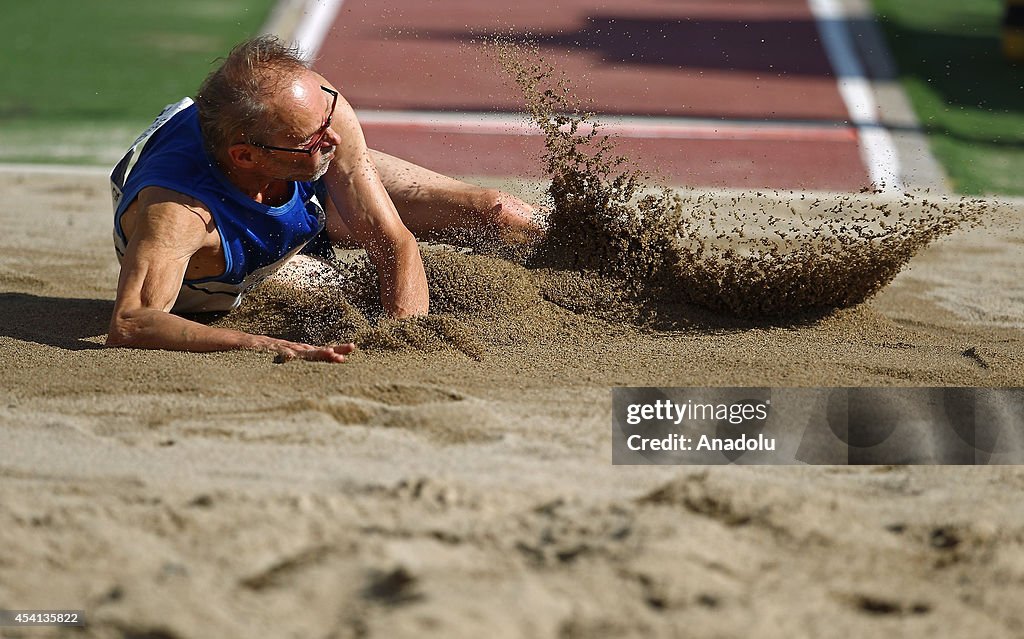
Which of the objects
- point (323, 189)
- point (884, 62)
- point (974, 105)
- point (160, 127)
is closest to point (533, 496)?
point (323, 189)

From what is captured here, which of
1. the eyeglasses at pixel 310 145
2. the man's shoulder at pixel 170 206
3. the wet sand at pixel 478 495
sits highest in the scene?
the eyeglasses at pixel 310 145

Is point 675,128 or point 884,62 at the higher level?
point 884,62

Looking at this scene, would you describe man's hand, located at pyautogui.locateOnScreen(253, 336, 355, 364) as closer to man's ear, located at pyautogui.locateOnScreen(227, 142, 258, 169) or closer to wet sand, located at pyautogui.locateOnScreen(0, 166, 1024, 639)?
wet sand, located at pyautogui.locateOnScreen(0, 166, 1024, 639)

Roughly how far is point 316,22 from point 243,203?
5980 millimetres

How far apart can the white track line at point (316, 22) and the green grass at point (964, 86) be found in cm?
443

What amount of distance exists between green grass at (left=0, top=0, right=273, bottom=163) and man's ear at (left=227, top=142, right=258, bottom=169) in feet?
11.3

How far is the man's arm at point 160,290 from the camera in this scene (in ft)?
10.6

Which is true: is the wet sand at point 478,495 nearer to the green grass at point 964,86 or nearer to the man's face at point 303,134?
the man's face at point 303,134

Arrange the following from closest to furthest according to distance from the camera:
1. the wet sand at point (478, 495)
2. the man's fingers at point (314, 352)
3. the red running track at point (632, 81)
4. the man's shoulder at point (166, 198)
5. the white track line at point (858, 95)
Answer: the wet sand at point (478, 495)
the man's fingers at point (314, 352)
the man's shoulder at point (166, 198)
the white track line at point (858, 95)
the red running track at point (632, 81)

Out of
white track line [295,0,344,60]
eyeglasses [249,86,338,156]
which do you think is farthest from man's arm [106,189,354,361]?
white track line [295,0,344,60]

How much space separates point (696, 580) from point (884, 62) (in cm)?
701

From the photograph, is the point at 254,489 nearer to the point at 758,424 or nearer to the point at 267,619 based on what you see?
the point at 267,619

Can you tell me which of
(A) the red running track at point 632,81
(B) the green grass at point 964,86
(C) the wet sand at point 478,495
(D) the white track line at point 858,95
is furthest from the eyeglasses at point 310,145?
(B) the green grass at point 964,86

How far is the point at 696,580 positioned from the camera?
2035 mm
